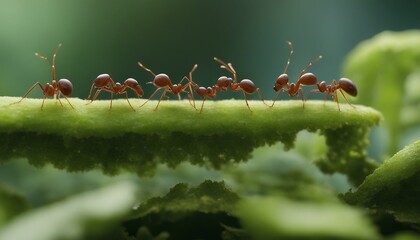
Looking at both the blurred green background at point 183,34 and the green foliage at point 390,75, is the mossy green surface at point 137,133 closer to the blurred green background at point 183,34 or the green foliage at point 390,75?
the green foliage at point 390,75

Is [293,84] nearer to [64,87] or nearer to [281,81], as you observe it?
[281,81]

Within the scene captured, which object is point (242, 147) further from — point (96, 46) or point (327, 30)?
point (327, 30)

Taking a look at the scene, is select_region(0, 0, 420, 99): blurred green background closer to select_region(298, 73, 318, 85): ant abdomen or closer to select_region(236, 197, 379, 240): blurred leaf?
select_region(298, 73, 318, 85): ant abdomen

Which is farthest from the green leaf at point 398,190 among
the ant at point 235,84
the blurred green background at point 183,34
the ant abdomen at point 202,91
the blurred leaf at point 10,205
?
the blurred green background at point 183,34

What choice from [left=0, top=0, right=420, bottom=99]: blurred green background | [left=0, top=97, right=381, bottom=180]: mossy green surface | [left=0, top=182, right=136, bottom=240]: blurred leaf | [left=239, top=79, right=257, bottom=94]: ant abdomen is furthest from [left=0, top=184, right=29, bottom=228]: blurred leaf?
[left=0, top=0, right=420, bottom=99]: blurred green background

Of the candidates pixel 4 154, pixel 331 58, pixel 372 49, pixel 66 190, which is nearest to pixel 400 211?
pixel 4 154

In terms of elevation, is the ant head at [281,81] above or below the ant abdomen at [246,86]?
above
